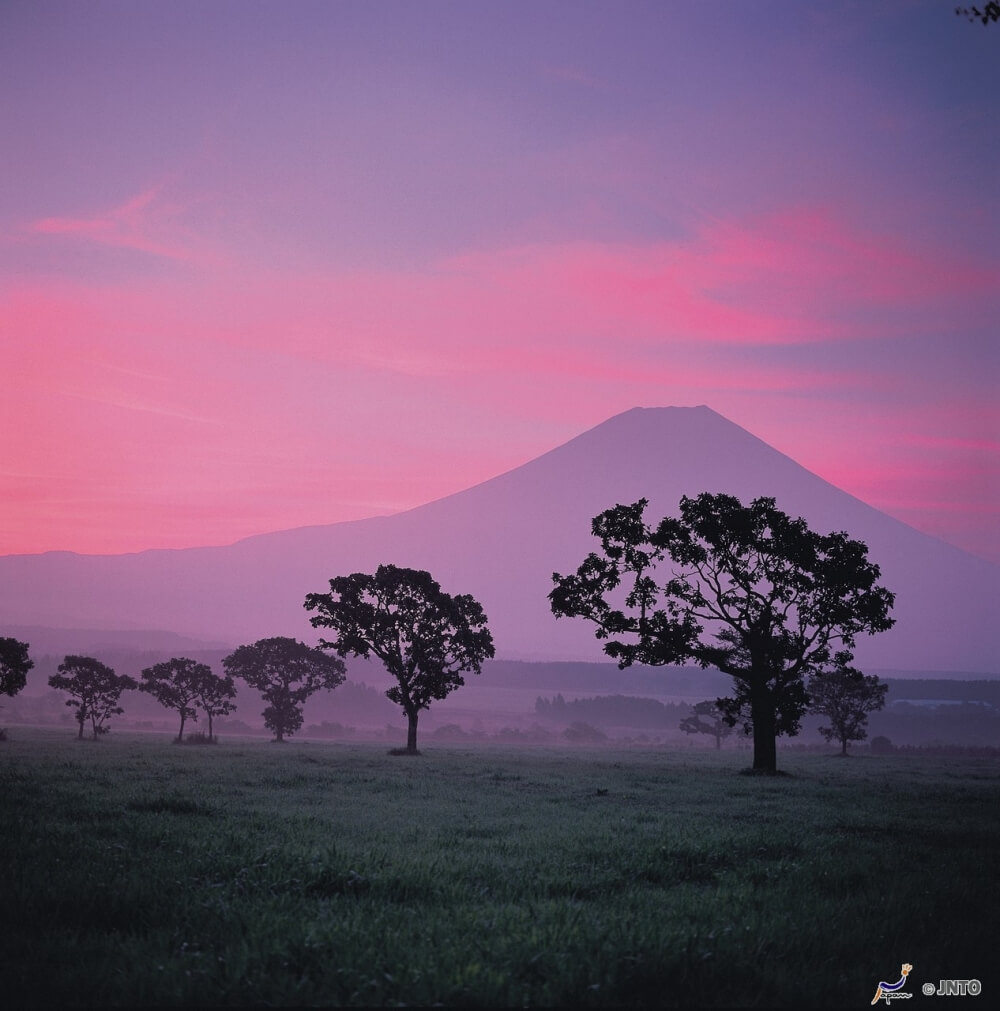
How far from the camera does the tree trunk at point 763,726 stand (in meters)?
35.2

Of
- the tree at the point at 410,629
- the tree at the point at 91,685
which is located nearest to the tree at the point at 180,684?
the tree at the point at 91,685

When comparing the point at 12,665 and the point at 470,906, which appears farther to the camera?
the point at 12,665

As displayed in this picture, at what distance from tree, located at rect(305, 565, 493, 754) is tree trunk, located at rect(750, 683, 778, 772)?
19443mm

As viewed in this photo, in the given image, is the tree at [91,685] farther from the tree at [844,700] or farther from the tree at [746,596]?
the tree at [844,700]

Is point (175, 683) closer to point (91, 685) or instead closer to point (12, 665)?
point (91, 685)

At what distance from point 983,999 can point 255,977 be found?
19.9 ft

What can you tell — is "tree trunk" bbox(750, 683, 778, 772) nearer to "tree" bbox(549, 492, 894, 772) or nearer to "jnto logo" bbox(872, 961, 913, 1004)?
"tree" bbox(549, 492, 894, 772)

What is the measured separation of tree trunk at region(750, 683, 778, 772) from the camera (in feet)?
116

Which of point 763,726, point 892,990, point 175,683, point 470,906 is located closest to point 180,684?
point 175,683

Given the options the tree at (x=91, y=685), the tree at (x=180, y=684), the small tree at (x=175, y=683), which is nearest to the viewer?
the tree at (x=91, y=685)

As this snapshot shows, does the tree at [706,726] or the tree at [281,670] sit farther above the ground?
the tree at [281,670]

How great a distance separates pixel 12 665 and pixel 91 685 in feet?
48.3

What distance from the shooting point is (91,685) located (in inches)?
2704

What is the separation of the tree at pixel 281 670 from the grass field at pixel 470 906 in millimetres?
60804
